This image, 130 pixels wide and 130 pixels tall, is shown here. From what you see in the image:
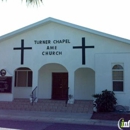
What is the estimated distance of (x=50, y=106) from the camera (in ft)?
52.3

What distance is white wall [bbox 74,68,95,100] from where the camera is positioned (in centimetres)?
1817

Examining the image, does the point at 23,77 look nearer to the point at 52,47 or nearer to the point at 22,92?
the point at 22,92

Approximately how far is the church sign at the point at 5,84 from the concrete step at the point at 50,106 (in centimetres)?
107

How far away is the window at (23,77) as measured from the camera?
1930cm

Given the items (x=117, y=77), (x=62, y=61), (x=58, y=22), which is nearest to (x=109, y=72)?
(x=117, y=77)

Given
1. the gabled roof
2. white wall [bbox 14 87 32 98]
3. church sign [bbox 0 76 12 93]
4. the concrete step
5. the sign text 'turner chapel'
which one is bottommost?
the concrete step

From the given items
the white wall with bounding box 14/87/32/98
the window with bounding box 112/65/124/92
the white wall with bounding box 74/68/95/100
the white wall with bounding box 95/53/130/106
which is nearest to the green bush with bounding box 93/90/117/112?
the white wall with bounding box 95/53/130/106

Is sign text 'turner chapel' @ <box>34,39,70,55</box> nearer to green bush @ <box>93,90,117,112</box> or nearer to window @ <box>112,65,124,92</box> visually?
window @ <box>112,65,124,92</box>

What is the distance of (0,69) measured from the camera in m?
18.0

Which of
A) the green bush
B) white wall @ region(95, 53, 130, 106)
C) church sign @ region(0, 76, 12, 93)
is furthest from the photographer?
church sign @ region(0, 76, 12, 93)

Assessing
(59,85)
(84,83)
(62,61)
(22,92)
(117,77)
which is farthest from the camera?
(22,92)

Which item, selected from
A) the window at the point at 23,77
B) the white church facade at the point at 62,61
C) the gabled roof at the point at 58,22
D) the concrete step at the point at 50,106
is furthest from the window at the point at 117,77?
the window at the point at 23,77

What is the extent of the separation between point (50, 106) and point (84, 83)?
366 cm

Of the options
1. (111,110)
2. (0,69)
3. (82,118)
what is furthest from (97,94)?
(0,69)
